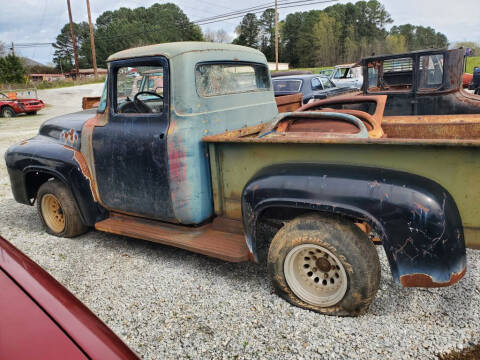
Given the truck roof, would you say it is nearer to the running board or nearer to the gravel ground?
the running board

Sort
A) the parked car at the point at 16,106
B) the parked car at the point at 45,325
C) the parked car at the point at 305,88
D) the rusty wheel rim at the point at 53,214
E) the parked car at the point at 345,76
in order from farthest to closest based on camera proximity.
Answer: the parked car at the point at 16,106, the parked car at the point at 345,76, the parked car at the point at 305,88, the rusty wheel rim at the point at 53,214, the parked car at the point at 45,325

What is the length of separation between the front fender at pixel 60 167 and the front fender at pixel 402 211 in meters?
2.23

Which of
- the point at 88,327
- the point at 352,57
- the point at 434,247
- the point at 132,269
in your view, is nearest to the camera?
the point at 88,327

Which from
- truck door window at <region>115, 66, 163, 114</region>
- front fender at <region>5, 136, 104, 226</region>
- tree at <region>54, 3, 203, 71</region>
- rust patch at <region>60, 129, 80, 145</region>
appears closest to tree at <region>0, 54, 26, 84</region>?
tree at <region>54, 3, 203, 71</region>

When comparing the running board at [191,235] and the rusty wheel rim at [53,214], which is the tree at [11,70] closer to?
the rusty wheel rim at [53,214]

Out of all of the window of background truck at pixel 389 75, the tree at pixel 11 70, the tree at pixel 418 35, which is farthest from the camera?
the tree at pixel 418 35

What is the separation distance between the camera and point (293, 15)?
84312 millimetres

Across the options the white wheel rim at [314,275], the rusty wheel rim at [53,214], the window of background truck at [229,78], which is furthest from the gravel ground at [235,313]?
the window of background truck at [229,78]

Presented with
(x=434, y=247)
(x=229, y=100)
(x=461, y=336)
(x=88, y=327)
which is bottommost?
(x=461, y=336)

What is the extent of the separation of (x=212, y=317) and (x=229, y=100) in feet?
6.23

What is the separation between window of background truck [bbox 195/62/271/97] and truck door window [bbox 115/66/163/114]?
0.44m

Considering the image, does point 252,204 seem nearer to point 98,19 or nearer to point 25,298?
point 25,298

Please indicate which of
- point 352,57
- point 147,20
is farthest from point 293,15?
point 147,20

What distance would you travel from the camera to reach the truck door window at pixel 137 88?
11.2ft
